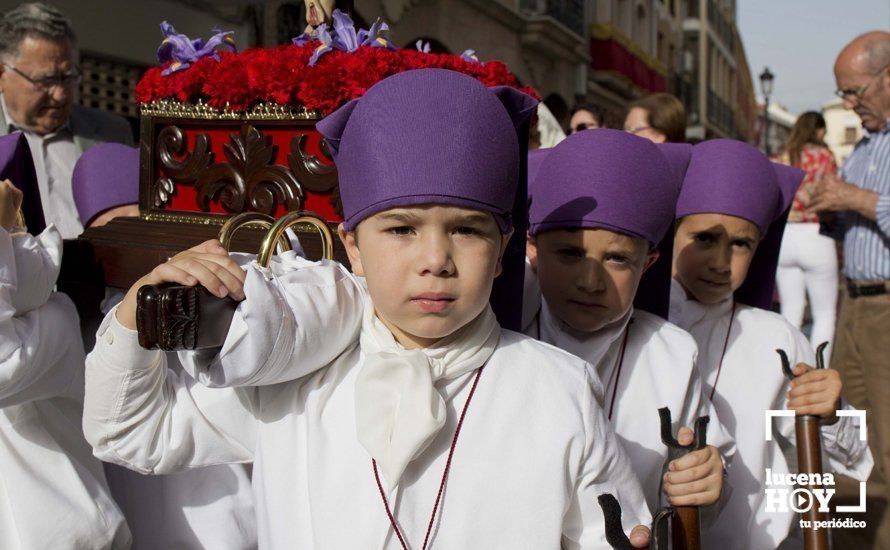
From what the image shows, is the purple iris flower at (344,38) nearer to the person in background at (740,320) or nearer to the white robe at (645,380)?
the white robe at (645,380)

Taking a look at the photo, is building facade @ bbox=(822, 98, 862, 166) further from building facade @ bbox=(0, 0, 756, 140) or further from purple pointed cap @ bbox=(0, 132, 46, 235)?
purple pointed cap @ bbox=(0, 132, 46, 235)

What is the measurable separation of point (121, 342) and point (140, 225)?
1.05m

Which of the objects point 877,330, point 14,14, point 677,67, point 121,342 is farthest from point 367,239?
point 677,67

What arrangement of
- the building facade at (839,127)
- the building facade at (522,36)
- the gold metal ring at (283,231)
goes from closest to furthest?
the gold metal ring at (283,231) < the building facade at (522,36) < the building facade at (839,127)

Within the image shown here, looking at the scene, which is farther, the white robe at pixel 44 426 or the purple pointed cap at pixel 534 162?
the purple pointed cap at pixel 534 162

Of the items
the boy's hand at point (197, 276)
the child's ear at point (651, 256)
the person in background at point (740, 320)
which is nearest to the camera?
the boy's hand at point (197, 276)

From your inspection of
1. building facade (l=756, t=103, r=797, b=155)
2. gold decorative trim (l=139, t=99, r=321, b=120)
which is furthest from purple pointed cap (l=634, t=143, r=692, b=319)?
building facade (l=756, t=103, r=797, b=155)

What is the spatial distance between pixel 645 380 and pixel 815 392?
449 millimetres

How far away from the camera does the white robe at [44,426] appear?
6.73ft

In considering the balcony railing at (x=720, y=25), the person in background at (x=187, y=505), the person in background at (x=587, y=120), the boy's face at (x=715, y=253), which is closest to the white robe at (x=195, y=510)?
the person in background at (x=187, y=505)

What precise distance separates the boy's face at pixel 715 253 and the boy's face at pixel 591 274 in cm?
72

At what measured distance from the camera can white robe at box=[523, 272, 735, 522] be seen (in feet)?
7.68

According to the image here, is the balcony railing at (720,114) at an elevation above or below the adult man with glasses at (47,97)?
above

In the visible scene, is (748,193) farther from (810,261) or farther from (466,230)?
(810,261)
